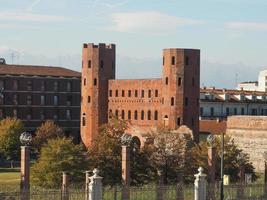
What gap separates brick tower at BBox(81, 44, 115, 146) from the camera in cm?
10688

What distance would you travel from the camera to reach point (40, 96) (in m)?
120

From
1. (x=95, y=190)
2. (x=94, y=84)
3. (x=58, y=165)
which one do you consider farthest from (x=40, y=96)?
(x=95, y=190)

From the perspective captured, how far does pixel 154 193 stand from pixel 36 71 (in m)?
83.1

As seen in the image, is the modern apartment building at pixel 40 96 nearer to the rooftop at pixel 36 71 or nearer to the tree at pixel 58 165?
the rooftop at pixel 36 71

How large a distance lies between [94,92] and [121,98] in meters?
4.35

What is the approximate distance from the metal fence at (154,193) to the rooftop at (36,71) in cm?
7665

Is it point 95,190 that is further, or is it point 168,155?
point 168,155

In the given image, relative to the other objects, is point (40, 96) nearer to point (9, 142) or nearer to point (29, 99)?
point (29, 99)

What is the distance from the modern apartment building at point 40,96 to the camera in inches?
4611

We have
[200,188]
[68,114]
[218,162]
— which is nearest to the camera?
[200,188]

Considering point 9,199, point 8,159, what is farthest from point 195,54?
point 9,199

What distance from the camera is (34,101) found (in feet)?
391

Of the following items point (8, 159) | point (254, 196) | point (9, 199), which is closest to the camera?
point (9, 199)

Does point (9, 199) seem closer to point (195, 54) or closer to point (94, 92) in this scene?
point (195, 54)
